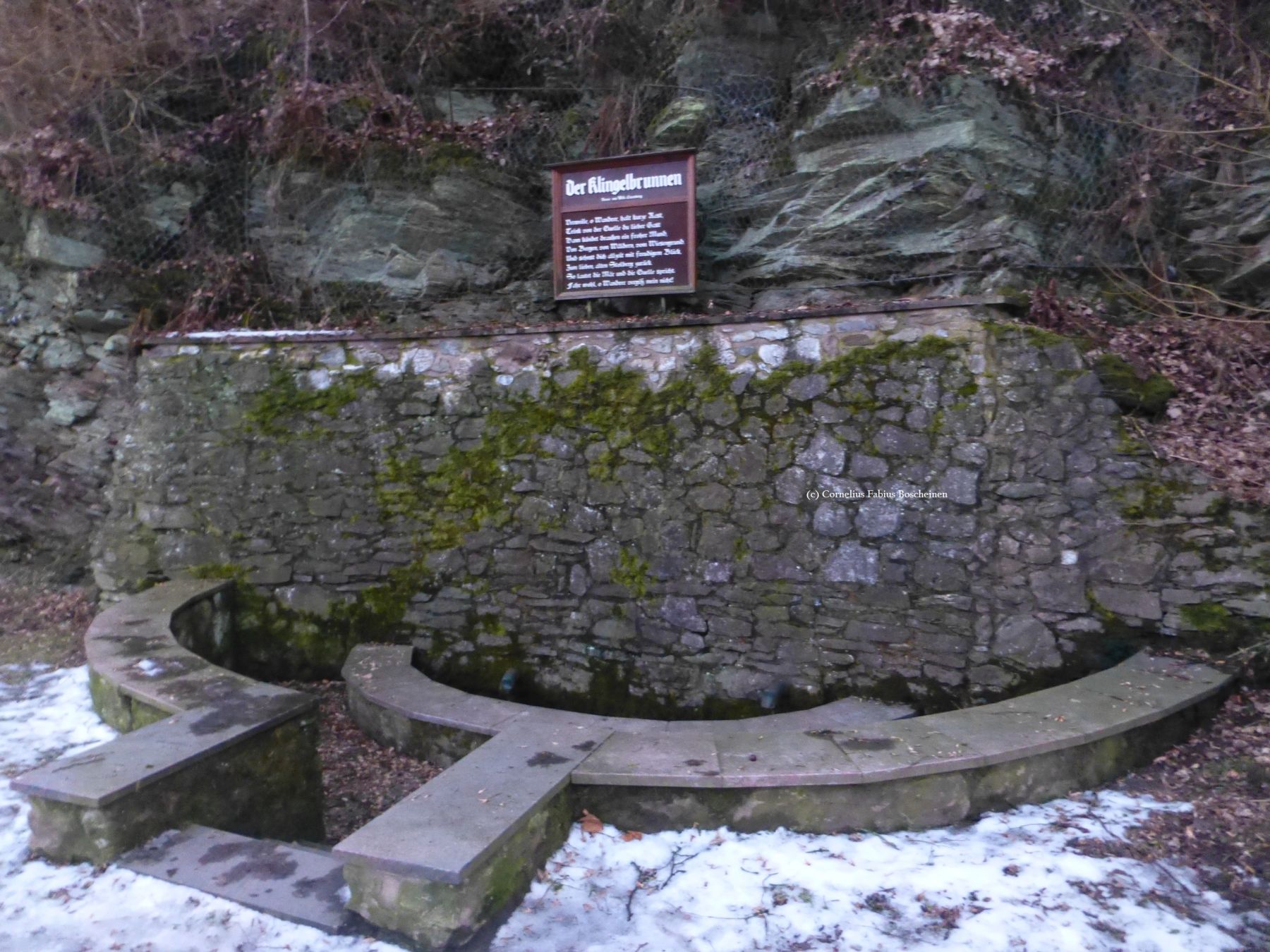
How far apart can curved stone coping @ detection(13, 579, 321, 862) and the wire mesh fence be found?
367 centimetres

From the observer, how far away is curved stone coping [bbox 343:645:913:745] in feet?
12.0

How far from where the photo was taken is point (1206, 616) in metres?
3.93

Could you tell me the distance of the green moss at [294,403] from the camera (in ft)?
18.0

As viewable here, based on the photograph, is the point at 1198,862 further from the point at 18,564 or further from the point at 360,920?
the point at 18,564

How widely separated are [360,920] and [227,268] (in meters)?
5.82

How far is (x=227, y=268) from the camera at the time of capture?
668 centimetres

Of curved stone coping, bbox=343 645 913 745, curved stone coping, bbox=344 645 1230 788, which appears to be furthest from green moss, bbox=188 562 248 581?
curved stone coping, bbox=344 645 1230 788

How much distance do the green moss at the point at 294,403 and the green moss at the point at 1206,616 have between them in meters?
4.86

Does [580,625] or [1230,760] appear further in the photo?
[580,625]

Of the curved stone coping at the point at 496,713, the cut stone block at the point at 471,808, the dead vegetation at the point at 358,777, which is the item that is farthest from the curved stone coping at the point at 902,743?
the dead vegetation at the point at 358,777

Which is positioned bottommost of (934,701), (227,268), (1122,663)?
(934,701)

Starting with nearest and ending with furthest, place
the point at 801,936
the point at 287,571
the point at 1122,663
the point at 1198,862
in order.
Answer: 1. the point at 801,936
2. the point at 1198,862
3. the point at 1122,663
4. the point at 287,571

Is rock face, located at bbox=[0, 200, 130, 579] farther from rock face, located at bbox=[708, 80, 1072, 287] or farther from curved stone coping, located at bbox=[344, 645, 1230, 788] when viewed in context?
rock face, located at bbox=[708, 80, 1072, 287]

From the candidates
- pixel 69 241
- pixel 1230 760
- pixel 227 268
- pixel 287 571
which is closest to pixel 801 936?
pixel 1230 760
